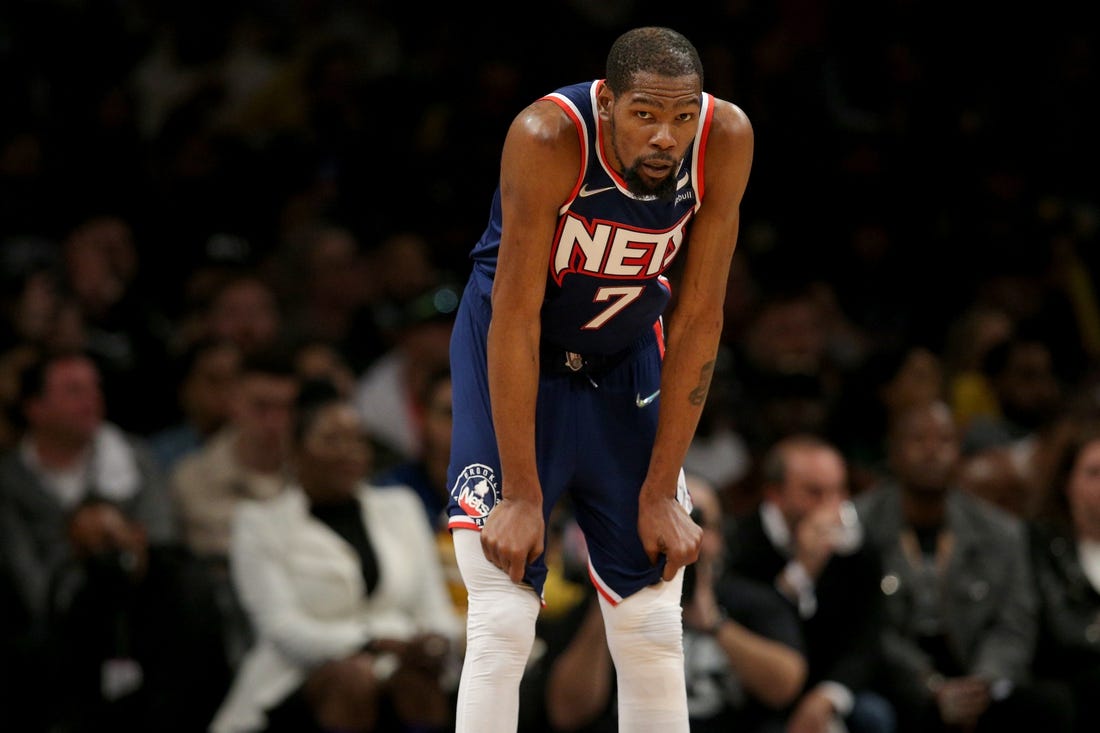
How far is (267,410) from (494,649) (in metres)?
3.29

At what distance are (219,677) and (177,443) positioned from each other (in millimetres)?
1478

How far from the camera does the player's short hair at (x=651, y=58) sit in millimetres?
3355

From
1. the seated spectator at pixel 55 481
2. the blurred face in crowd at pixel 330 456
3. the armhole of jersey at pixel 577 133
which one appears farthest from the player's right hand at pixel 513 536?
the seated spectator at pixel 55 481

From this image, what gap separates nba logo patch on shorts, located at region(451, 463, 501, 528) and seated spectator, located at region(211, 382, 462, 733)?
6.95 ft

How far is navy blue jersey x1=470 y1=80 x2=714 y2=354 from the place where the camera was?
351 centimetres

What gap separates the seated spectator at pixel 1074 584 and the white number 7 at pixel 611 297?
130 inches

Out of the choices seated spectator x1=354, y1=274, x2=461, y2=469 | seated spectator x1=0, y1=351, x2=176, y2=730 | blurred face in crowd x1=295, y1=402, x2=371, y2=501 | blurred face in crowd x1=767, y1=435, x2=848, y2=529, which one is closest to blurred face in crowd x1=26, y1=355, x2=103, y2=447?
seated spectator x1=0, y1=351, x2=176, y2=730

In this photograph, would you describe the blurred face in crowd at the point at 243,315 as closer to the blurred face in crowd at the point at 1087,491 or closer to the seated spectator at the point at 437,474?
the seated spectator at the point at 437,474

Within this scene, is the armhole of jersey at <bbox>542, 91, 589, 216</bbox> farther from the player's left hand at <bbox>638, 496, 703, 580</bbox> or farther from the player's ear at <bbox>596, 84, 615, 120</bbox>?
the player's left hand at <bbox>638, 496, 703, 580</bbox>

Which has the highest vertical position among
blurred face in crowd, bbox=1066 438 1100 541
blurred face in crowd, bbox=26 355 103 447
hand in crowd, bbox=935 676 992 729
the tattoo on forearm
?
the tattoo on forearm

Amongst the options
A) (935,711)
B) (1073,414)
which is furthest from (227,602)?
(1073,414)

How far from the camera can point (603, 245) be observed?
3561 millimetres

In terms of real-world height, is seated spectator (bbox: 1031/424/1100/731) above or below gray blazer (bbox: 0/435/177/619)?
below

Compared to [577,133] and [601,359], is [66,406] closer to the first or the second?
[601,359]
